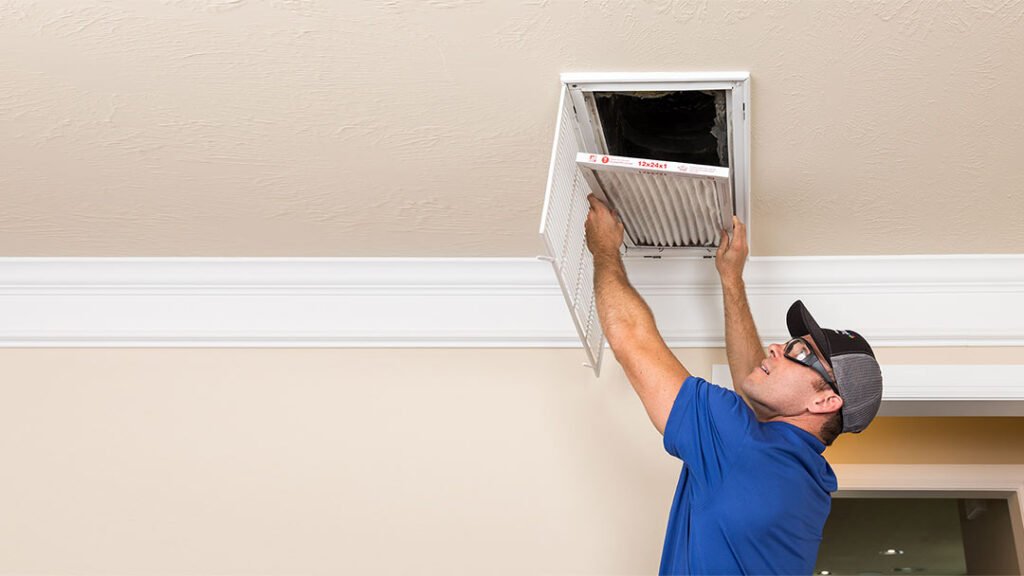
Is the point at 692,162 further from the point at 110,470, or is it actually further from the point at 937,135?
the point at 110,470

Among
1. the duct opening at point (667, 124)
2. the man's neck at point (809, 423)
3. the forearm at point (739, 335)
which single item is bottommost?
the man's neck at point (809, 423)

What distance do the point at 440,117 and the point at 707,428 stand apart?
76 centimetres

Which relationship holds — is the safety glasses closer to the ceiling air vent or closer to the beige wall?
the ceiling air vent

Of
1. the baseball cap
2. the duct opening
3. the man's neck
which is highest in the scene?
the duct opening

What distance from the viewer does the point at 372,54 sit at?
158cm

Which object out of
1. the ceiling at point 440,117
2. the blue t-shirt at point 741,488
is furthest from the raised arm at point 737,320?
the blue t-shirt at point 741,488

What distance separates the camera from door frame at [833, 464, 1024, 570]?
3.27m

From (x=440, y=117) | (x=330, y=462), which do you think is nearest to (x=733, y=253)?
(x=440, y=117)

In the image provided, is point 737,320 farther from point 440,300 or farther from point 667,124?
point 440,300

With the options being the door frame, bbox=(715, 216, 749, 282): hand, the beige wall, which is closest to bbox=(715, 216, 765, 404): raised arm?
bbox=(715, 216, 749, 282): hand

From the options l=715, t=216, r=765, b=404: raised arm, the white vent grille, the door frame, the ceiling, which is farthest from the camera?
the door frame

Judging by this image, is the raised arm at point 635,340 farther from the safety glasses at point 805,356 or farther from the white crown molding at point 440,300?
the white crown molding at point 440,300

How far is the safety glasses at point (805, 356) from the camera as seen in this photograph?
178 cm

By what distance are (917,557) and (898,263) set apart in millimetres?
4539
